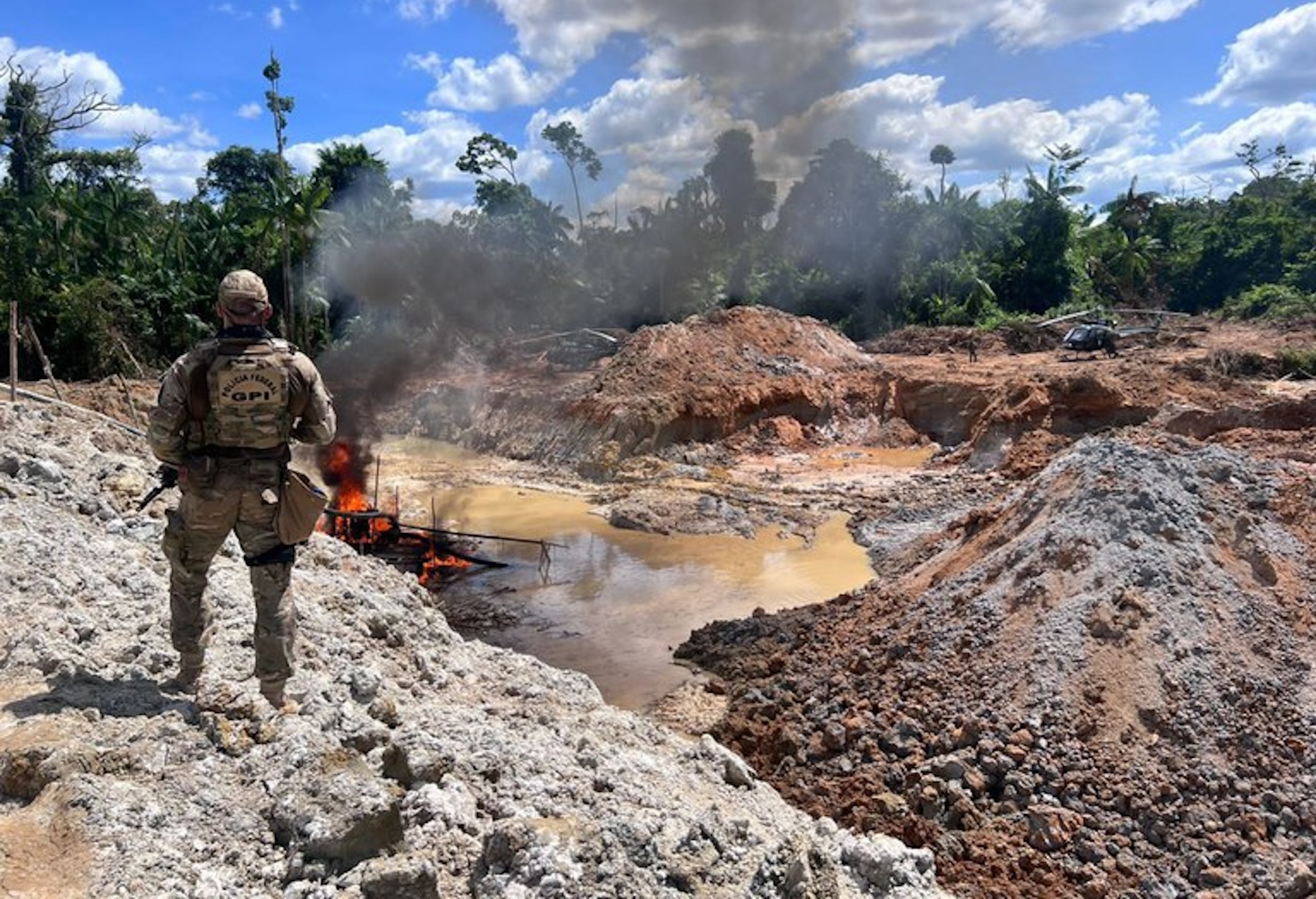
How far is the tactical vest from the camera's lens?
4.06 meters

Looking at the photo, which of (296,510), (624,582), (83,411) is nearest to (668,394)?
(624,582)

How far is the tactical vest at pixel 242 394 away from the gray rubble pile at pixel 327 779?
1.09m

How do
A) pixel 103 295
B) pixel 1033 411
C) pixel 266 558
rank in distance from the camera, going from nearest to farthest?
pixel 266 558
pixel 1033 411
pixel 103 295

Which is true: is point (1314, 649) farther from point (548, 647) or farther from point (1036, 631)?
point (548, 647)

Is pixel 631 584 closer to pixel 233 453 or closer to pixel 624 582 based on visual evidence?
pixel 624 582

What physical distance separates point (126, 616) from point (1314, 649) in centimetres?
792

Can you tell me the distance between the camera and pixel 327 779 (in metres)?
3.34

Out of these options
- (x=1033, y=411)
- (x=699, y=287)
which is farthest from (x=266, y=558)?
(x=699, y=287)

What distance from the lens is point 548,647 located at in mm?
10469

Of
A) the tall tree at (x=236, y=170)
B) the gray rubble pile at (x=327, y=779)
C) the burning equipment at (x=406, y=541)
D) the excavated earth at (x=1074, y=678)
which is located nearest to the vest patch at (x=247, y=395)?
the gray rubble pile at (x=327, y=779)

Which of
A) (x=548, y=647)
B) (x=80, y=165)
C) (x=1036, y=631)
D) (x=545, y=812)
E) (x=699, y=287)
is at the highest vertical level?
(x=80, y=165)

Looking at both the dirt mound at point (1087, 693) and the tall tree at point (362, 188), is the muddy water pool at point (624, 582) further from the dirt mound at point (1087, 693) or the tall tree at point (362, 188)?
the tall tree at point (362, 188)

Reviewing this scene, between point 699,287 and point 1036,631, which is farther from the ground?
point 699,287

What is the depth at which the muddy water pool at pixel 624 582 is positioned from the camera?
33.8 feet
